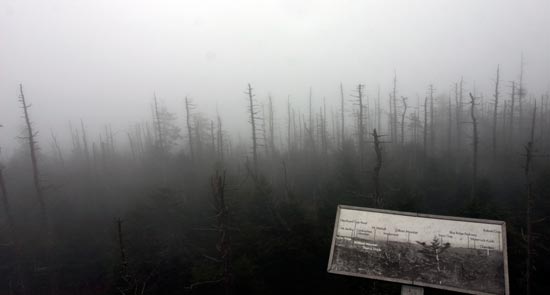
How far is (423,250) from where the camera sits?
23.6ft

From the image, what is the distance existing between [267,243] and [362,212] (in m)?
9.27

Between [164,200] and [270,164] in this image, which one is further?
[270,164]

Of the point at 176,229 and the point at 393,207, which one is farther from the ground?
the point at 393,207

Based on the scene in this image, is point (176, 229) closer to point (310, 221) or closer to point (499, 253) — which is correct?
point (310, 221)

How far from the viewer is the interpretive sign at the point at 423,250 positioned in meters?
6.68

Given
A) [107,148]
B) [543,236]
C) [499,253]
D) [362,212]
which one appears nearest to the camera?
[499,253]

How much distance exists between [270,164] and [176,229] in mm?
20016

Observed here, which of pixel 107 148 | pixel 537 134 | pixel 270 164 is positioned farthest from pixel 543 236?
pixel 107 148

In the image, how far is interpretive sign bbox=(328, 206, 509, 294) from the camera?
6.68 m

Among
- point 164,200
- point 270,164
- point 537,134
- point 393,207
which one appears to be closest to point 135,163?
point 270,164

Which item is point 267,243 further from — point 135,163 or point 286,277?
point 135,163

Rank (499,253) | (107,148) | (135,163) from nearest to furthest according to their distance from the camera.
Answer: (499,253) → (135,163) → (107,148)

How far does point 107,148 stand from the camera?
46719mm

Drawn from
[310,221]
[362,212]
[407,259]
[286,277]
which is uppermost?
[362,212]
